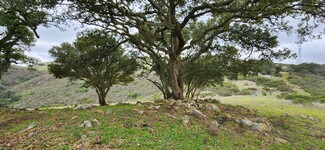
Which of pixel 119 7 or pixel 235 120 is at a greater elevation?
pixel 119 7

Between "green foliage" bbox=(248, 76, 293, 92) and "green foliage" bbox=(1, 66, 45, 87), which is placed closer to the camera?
"green foliage" bbox=(248, 76, 293, 92)

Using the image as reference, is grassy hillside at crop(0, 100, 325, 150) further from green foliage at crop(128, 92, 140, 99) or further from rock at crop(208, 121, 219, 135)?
green foliage at crop(128, 92, 140, 99)

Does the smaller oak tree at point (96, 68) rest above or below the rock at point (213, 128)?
above

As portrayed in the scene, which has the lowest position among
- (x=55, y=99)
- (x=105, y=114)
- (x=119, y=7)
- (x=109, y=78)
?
(x=55, y=99)

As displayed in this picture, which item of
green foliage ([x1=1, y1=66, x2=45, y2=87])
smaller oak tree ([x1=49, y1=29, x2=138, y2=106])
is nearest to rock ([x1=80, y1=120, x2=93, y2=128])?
smaller oak tree ([x1=49, y1=29, x2=138, y2=106])

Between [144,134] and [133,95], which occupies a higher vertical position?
[144,134]

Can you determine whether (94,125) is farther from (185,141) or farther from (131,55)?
(131,55)

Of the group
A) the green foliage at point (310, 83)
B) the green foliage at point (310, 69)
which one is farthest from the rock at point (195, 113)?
the green foliage at point (310, 69)

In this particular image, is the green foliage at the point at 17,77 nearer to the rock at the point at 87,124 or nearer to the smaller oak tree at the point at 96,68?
the smaller oak tree at the point at 96,68

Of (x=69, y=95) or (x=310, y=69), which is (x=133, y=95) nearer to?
(x=69, y=95)

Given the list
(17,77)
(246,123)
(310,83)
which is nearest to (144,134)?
(246,123)

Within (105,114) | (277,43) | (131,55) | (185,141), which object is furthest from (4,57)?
(277,43)

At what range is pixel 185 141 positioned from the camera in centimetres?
605

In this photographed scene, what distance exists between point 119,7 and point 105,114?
14.5ft
